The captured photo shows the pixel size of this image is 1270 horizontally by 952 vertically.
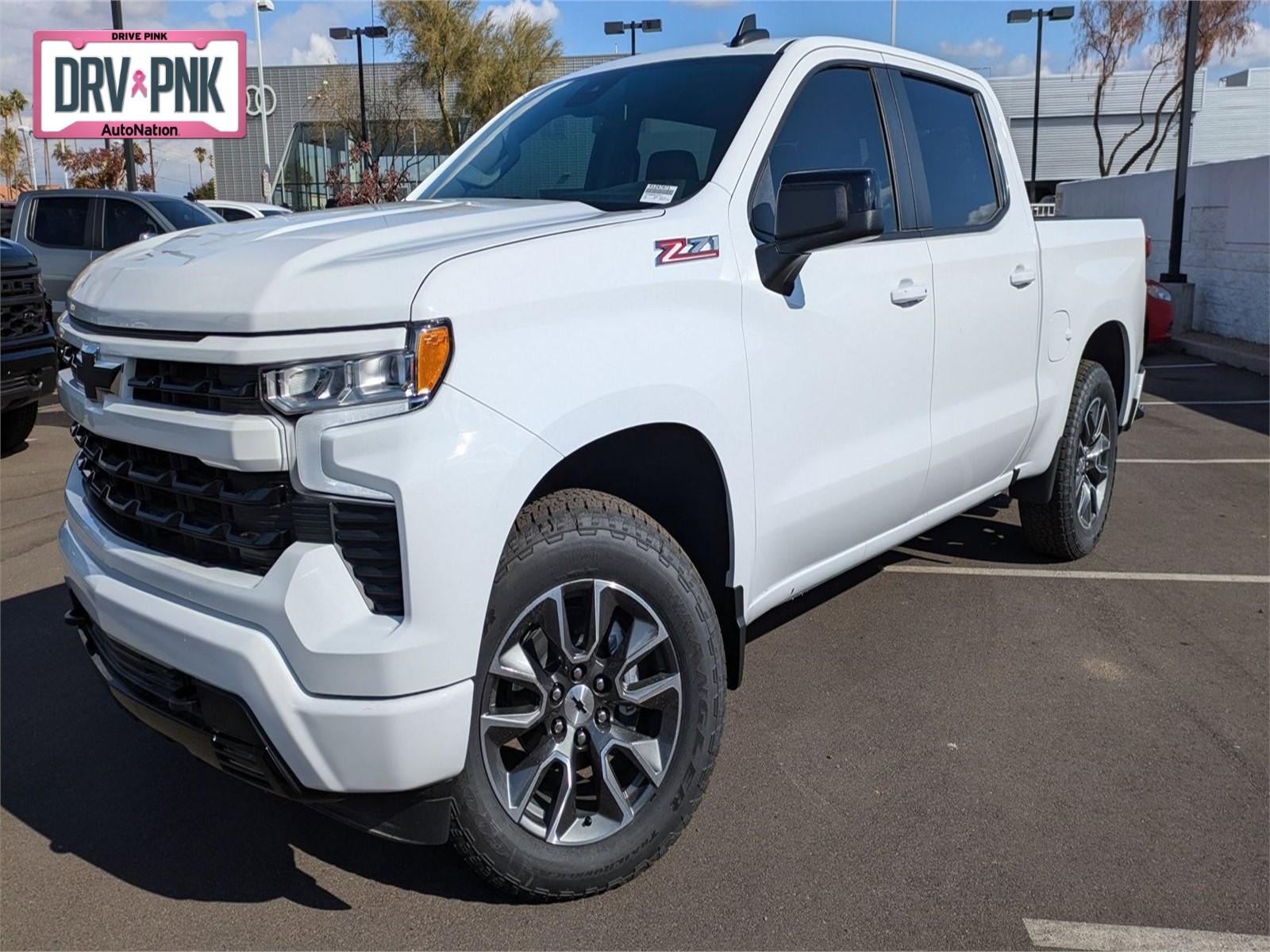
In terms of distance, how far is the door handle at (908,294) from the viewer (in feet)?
12.3

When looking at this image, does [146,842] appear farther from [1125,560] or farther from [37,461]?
[37,461]

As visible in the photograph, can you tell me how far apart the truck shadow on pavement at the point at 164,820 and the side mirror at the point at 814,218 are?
1812mm

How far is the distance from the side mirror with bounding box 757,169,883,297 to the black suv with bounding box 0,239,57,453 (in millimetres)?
5994

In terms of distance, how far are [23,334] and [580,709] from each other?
258 inches

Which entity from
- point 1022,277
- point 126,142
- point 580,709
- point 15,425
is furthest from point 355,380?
point 126,142

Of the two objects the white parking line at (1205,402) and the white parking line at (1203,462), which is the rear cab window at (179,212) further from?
the white parking line at (1205,402)

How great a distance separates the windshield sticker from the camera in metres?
3.22

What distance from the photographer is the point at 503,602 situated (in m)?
2.54

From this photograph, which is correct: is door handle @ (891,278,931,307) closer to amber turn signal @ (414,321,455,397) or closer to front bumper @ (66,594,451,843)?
amber turn signal @ (414,321,455,397)

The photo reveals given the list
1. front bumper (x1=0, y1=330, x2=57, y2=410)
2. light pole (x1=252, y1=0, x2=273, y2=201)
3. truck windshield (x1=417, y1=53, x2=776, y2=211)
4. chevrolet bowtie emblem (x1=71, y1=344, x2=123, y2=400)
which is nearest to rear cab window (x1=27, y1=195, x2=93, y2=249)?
front bumper (x1=0, y1=330, x2=57, y2=410)

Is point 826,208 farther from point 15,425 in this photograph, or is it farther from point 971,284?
point 15,425

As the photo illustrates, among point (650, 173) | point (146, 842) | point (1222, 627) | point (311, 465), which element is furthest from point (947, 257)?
point (146, 842)

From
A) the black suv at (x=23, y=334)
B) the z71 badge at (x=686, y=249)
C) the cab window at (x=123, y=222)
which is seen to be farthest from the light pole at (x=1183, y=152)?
the z71 badge at (x=686, y=249)

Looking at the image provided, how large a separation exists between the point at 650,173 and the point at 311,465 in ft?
5.42
